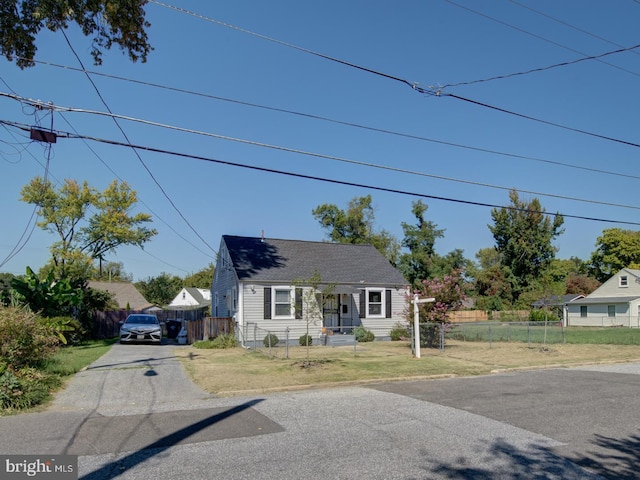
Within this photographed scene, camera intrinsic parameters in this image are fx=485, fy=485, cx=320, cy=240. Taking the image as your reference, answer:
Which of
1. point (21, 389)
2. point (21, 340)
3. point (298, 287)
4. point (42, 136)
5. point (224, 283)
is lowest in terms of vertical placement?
point (21, 389)

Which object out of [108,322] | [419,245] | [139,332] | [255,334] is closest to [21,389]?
[255,334]

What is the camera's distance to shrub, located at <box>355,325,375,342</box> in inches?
932

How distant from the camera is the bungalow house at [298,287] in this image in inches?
878

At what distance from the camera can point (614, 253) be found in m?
70.4

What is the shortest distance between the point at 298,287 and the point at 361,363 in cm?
635

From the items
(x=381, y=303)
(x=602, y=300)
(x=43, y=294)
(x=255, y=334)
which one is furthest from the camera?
(x=602, y=300)

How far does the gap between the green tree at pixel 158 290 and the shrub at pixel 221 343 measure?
2326 inches

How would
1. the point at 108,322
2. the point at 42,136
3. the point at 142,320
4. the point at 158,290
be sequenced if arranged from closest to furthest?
the point at 42,136, the point at 142,320, the point at 108,322, the point at 158,290

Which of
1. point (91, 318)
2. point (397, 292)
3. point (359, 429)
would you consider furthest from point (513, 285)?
point (359, 429)

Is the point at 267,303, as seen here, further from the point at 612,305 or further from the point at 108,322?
the point at 612,305

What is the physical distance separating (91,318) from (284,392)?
20.3 meters

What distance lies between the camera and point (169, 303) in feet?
260

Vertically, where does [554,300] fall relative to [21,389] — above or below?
above

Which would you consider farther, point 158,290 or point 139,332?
point 158,290
